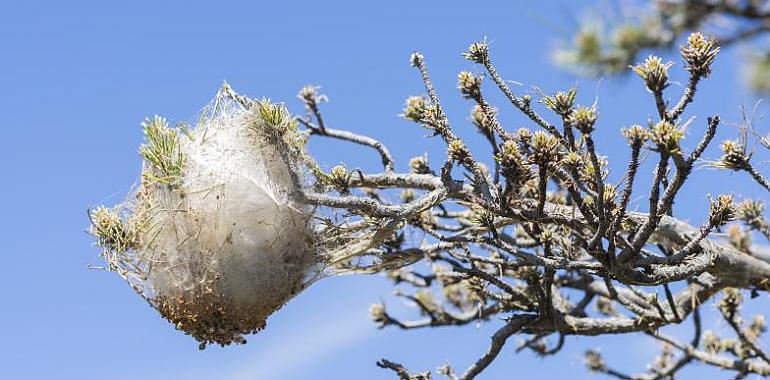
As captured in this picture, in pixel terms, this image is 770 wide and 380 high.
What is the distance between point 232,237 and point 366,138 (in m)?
1.72

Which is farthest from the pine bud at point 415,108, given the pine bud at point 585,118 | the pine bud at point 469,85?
the pine bud at point 585,118

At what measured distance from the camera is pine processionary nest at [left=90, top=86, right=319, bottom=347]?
17.0ft

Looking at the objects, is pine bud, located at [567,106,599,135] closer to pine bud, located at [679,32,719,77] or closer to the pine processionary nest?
pine bud, located at [679,32,719,77]

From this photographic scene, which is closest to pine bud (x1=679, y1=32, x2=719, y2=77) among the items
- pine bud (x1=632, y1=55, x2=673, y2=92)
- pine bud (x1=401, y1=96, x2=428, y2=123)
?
pine bud (x1=632, y1=55, x2=673, y2=92)

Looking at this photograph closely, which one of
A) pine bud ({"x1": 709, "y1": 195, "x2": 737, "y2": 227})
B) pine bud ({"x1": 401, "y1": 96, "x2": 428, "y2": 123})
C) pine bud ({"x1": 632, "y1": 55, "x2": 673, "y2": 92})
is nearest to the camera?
pine bud ({"x1": 632, "y1": 55, "x2": 673, "y2": 92})

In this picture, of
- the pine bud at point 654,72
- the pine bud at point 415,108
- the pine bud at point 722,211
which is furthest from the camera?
the pine bud at point 415,108

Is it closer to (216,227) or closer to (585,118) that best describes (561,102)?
(585,118)

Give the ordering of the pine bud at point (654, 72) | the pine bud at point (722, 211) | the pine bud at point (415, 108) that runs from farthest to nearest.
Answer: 1. the pine bud at point (415, 108)
2. the pine bud at point (722, 211)
3. the pine bud at point (654, 72)

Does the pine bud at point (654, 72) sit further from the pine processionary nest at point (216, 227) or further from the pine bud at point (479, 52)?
the pine processionary nest at point (216, 227)

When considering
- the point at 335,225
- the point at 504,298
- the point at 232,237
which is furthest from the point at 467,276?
the point at 232,237

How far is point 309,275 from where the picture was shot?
222 inches

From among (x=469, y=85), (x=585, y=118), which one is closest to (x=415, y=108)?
(x=469, y=85)

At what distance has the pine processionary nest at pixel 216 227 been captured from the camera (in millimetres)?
5195

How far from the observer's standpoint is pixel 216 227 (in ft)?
17.1
